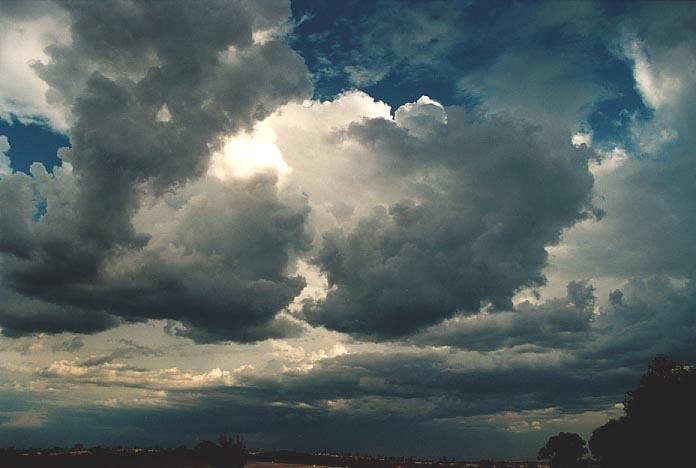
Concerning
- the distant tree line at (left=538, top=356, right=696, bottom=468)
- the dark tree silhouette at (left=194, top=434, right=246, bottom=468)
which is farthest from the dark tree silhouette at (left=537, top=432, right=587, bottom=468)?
the dark tree silhouette at (left=194, top=434, right=246, bottom=468)

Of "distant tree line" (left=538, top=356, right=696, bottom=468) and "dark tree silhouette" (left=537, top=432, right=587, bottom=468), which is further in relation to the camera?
"dark tree silhouette" (left=537, top=432, right=587, bottom=468)

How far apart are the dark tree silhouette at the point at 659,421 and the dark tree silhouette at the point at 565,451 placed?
76776 mm

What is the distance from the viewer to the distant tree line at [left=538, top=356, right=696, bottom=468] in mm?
74188

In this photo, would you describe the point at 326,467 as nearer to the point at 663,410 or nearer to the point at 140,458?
the point at 140,458

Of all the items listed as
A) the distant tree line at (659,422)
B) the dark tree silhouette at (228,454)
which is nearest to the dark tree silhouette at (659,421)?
the distant tree line at (659,422)

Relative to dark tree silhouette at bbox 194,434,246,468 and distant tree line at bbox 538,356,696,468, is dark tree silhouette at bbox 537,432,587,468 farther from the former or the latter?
dark tree silhouette at bbox 194,434,246,468

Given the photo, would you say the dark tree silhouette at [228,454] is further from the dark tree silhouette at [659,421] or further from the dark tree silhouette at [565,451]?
the dark tree silhouette at [565,451]

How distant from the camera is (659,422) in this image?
77562 mm

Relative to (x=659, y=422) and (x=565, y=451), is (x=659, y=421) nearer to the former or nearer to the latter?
(x=659, y=422)

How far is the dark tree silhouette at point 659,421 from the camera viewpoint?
244 ft

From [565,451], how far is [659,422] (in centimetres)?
9162

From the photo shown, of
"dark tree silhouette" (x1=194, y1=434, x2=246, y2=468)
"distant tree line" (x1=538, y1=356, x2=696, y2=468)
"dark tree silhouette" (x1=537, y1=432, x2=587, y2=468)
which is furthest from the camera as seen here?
"dark tree silhouette" (x1=537, y1=432, x2=587, y2=468)

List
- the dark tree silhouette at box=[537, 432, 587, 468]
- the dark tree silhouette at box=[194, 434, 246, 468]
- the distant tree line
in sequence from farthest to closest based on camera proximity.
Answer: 1. the dark tree silhouette at box=[537, 432, 587, 468]
2. the dark tree silhouette at box=[194, 434, 246, 468]
3. the distant tree line

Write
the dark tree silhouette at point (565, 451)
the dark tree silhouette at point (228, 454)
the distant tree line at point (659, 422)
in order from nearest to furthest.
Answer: the distant tree line at point (659, 422) < the dark tree silhouette at point (228, 454) < the dark tree silhouette at point (565, 451)
